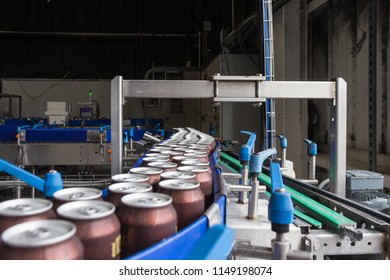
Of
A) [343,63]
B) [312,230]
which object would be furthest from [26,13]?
[312,230]

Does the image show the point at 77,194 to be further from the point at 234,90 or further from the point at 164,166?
the point at 234,90

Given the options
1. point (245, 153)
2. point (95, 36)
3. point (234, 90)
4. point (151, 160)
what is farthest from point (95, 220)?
point (95, 36)

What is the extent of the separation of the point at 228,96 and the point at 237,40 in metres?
3.53

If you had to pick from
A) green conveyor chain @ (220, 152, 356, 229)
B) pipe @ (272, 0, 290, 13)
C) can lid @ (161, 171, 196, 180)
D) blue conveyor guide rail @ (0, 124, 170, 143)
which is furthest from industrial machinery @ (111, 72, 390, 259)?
blue conveyor guide rail @ (0, 124, 170, 143)

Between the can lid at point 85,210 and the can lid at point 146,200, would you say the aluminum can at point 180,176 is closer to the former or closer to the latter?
the can lid at point 146,200

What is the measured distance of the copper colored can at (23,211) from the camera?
64cm

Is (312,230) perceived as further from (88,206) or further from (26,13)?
(26,13)

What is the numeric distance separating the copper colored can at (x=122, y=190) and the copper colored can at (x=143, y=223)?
71 millimetres

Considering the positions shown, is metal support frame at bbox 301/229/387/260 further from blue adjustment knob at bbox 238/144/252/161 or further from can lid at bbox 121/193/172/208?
can lid at bbox 121/193/172/208

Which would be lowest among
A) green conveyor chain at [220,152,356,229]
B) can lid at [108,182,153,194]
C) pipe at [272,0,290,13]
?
green conveyor chain at [220,152,356,229]

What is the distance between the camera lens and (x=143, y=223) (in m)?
0.71

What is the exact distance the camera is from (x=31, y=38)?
9.16 meters

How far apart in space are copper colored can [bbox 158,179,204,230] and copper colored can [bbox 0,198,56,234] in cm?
27

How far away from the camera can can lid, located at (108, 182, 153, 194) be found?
0.84m
